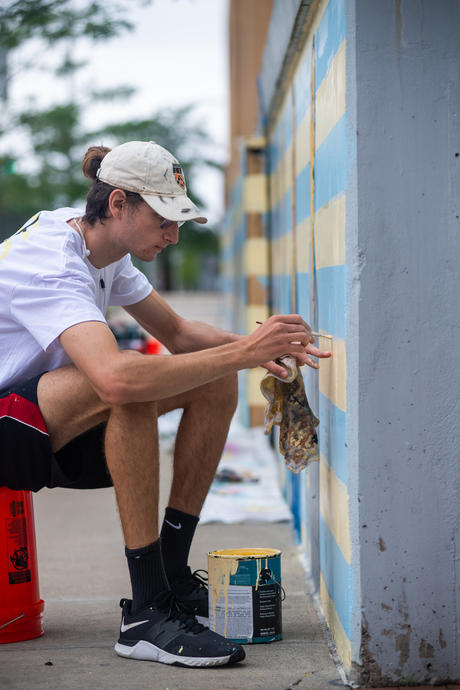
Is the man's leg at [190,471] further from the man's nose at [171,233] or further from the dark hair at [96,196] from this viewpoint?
the dark hair at [96,196]

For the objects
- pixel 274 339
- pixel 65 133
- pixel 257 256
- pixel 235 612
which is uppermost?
pixel 65 133

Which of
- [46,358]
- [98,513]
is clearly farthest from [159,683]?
[98,513]

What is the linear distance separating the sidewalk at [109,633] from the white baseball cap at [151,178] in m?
1.30

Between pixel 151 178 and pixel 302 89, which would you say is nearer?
pixel 151 178

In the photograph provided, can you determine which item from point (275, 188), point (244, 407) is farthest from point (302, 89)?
point (244, 407)

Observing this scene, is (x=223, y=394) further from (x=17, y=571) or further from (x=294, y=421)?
(x=17, y=571)

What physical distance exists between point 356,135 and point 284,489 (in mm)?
2933

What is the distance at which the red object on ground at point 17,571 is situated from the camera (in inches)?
106

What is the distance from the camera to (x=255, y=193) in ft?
22.6

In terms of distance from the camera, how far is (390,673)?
2.23m

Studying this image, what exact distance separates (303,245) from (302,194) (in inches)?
8.6

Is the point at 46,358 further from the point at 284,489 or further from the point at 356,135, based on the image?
the point at 284,489

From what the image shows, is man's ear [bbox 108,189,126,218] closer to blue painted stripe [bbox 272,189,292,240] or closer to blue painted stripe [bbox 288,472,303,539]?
blue painted stripe [bbox 288,472,303,539]

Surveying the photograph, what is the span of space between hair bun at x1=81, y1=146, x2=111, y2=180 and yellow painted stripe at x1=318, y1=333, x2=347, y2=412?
0.93 m
